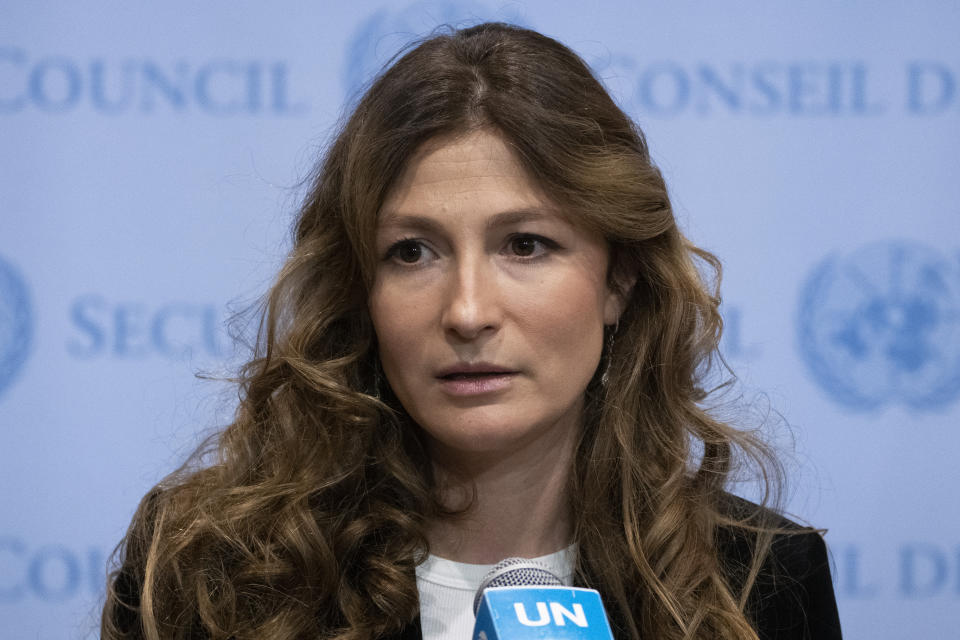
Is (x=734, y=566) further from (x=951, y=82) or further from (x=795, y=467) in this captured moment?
(x=951, y=82)

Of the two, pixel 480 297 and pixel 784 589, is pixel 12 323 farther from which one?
pixel 784 589

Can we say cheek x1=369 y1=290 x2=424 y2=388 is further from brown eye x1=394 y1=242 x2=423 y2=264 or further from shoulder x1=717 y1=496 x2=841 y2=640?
shoulder x1=717 y1=496 x2=841 y2=640

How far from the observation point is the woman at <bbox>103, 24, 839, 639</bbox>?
5.91 ft

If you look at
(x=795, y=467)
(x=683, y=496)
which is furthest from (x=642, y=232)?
(x=795, y=467)

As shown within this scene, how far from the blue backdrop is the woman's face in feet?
1.84

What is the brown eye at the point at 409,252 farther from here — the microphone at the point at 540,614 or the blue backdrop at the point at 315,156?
the microphone at the point at 540,614

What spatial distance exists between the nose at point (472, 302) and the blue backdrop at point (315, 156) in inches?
25.9

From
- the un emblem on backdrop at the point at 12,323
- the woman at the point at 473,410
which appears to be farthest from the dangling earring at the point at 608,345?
the un emblem on backdrop at the point at 12,323

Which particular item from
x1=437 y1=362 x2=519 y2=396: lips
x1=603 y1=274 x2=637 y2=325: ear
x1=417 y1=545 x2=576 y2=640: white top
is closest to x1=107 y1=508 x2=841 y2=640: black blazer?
x1=417 y1=545 x2=576 y2=640: white top

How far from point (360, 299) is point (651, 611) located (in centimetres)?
70

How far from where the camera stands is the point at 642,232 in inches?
76.0

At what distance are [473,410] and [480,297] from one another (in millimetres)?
174

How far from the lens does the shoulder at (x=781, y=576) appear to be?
197cm

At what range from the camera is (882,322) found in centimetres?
259
